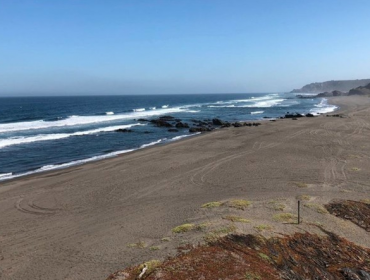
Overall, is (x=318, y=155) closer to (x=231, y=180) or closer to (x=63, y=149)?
(x=231, y=180)

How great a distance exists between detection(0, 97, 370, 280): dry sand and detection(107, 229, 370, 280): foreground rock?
0.72 metres

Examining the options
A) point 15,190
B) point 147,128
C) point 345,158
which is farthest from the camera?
point 147,128

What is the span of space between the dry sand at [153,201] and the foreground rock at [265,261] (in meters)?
0.72

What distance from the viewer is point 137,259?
384 inches

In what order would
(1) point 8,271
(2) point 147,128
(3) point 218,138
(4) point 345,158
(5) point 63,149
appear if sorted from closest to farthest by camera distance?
(1) point 8,271 < (4) point 345,158 < (5) point 63,149 < (3) point 218,138 < (2) point 147,128

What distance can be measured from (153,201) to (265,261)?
7490 millimetres

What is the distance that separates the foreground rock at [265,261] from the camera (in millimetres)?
8453

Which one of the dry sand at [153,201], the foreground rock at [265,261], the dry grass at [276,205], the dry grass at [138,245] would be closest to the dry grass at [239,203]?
the dry sand at [153,201]

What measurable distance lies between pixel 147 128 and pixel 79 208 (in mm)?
33259

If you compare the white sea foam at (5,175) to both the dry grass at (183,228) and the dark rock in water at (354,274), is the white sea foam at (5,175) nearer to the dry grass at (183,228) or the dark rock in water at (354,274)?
the dry grass at (183,228)

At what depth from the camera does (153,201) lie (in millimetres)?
15359

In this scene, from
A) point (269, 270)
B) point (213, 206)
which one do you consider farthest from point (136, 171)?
point (269, 270)

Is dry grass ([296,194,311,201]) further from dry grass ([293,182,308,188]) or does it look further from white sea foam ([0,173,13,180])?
white sea foam ([0,173,13,180])

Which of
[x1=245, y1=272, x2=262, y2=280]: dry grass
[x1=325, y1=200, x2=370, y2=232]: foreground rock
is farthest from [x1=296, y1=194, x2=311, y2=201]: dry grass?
[x1=245, y1=272, x2=262, y2=280]: dry grass
